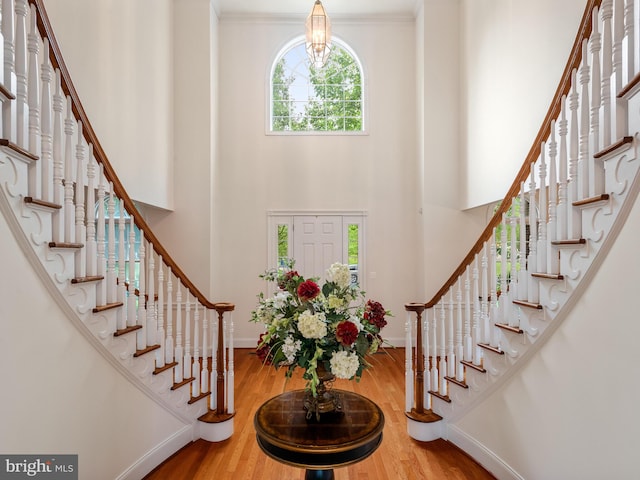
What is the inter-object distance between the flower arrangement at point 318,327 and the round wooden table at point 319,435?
177mm

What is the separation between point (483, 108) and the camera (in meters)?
4.18

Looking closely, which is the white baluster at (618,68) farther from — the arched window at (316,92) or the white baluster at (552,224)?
the arched window at (316,92)

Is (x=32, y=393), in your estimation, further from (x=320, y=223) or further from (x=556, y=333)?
(x=320, y=223)

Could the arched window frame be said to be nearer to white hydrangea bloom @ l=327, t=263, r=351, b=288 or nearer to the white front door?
the white front door

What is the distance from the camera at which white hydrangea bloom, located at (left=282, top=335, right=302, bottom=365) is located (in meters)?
1.50

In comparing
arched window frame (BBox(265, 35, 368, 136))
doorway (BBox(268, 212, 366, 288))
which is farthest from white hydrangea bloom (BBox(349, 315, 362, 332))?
arched window frame (BBox(265, 35, 368, 136))

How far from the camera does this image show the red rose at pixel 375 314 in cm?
162

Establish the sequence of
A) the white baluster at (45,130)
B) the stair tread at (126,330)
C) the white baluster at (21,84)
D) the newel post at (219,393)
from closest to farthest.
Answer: the white baluster at (21,84), the white baluster at (45,130), the stair tread at (126,330), the newel post at (219,393)

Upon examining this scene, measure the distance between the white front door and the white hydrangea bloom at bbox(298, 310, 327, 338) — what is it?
3756 mm

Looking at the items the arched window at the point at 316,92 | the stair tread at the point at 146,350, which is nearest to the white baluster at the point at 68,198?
the stair tread at the point at 146,350

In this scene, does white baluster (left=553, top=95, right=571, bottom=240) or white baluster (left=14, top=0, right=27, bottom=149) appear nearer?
white baluster (left=14, top=0, right=27, bottom=149)

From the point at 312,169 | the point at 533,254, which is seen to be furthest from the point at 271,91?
the point at 533,254

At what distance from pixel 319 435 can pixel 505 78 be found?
12.8ft

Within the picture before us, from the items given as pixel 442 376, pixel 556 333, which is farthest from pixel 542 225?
pixel 442 376
